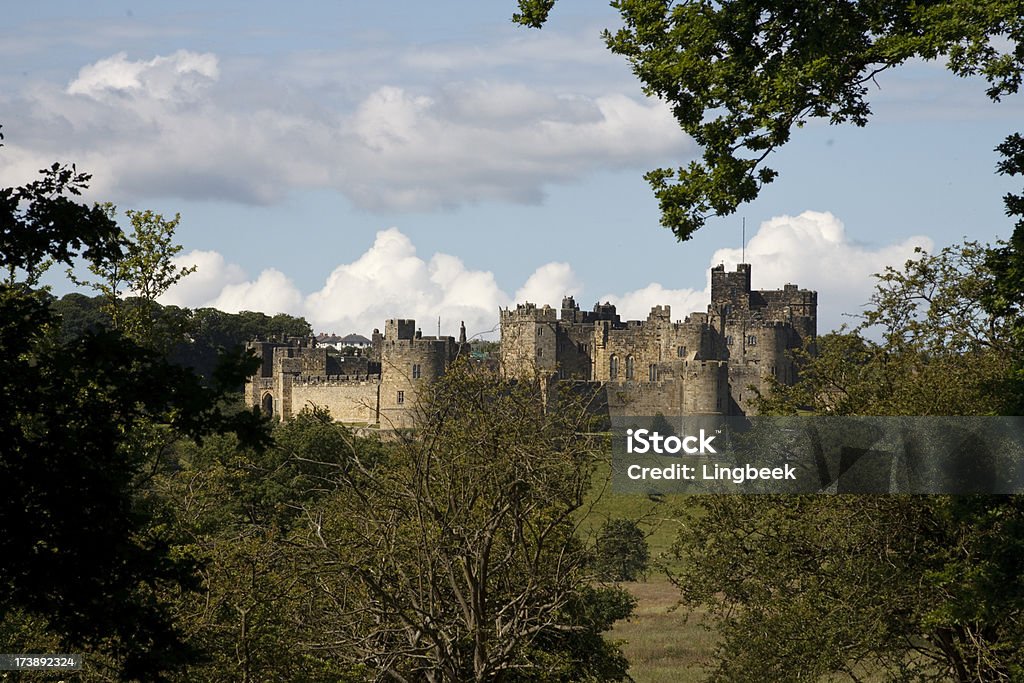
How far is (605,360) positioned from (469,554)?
74.0 metres

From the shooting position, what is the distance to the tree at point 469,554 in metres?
15.2

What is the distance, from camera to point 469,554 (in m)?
15.1

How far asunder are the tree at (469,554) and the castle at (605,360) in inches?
2416

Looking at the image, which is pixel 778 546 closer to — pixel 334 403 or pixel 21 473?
pixel 21 473

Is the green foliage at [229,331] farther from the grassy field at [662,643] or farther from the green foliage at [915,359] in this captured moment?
the green foliage at [915,359]

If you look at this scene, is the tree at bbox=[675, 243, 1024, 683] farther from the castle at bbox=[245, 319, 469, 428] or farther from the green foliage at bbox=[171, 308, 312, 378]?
the green foliage at bbox=[171, 308, 312, 378]

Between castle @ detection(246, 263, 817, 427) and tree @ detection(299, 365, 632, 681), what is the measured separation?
6137 cm

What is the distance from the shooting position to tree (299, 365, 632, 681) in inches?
599

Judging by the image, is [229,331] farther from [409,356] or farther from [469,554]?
[469,554]

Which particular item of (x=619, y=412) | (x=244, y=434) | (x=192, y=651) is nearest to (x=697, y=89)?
(x=244, y=434)

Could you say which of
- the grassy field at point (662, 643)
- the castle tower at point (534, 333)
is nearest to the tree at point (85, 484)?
the grassy field at point (662, 643)

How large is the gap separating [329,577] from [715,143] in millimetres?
8903

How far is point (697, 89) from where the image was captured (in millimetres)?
12984

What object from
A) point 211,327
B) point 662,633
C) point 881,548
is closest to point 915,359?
point 881,548
